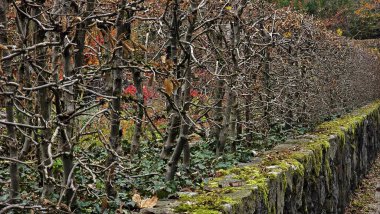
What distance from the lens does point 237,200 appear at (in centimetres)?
352

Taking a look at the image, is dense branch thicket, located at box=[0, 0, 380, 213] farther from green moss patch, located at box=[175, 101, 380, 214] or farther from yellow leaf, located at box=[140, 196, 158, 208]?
green moss patch, located at box=[175, 101, 380, 214]

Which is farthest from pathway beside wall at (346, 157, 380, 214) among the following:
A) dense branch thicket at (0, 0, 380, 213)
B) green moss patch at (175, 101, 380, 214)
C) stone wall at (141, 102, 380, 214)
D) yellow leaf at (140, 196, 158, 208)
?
yellow leaf at (140, 196, 158, 208)

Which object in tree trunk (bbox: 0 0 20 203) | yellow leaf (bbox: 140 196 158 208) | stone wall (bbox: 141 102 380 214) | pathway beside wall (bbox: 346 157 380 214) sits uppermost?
tree trunk (bbox: 0 0 20 203)

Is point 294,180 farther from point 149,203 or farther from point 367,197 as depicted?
point 367,197

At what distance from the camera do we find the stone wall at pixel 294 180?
3539mm

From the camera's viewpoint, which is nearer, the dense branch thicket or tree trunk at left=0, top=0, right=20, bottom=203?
tree trunk at left=0, top=0, right=20, bottom=203

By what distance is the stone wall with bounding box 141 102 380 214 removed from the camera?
3.54 metres

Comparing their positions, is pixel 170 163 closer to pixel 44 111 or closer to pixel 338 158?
pixel 44 111

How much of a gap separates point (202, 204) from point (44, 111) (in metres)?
1.21

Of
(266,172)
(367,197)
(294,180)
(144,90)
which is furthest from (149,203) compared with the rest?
(367,197)

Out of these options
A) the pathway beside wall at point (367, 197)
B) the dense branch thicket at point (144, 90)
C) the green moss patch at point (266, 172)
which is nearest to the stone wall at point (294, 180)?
the green moss patch at point (266, 172)

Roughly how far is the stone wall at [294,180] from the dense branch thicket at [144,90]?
38 cm

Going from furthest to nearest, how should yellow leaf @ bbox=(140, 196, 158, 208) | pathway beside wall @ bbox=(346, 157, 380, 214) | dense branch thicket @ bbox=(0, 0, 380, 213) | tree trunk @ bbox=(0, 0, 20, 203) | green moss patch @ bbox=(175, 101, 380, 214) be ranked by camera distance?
pathway beside wall @ bbox=(346, 157, 380, 214) < green moss patch @ bbox=(175, 101, 380, 214) < yellow leaf @ bbox=(140, 196, 158, 208) < dense branch thicket @ bbox=(0, 0, 380, 213) < tree trunk @ bbox=(0, 0, 20, 203)

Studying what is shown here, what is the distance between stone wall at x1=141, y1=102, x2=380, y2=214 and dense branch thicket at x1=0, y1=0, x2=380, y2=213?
38cm
